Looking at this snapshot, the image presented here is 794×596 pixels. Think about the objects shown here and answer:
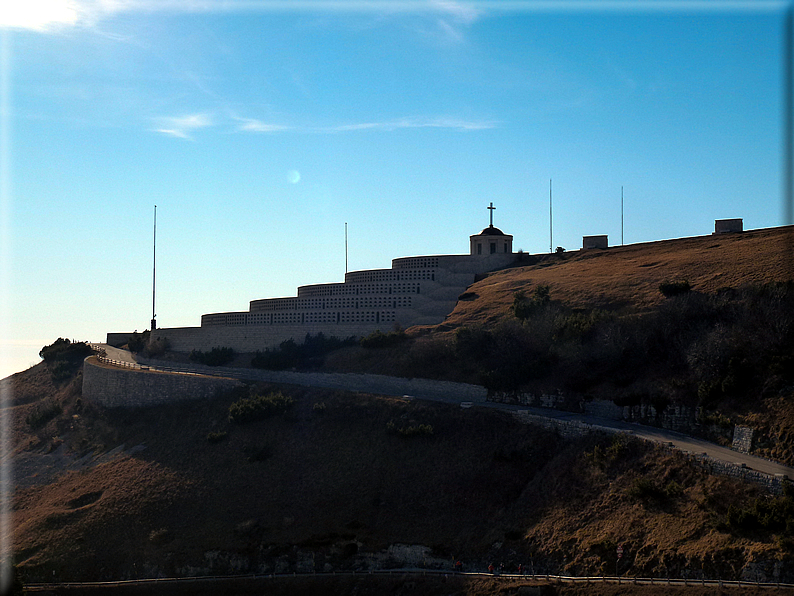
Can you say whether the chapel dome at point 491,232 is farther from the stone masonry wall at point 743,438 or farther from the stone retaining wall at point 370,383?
the stone masonry wall at point 743,438

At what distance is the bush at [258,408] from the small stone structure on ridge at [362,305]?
12.6 m

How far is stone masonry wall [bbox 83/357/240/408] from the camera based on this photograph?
50969mm

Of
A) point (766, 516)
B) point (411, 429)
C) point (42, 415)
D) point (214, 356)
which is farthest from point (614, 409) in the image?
point (42, 415)

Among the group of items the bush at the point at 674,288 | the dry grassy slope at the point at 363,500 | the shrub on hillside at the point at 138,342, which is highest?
the bush at the point at 674,288

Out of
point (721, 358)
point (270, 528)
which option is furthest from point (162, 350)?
point (721, 358)

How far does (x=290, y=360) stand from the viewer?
56188mm

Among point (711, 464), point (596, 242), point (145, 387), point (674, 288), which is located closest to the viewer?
point (711, 464)

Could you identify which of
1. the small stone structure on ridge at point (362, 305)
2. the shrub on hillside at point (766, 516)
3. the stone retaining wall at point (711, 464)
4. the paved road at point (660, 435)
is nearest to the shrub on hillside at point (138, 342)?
the small stone structure on ridge at point (362, 305)

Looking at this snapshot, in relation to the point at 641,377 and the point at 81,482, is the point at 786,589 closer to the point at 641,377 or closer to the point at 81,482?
the point at 641,377

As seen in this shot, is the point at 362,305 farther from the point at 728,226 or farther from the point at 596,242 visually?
the point at 728,226

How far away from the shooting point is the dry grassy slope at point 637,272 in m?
44.6

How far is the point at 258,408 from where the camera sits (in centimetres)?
4559

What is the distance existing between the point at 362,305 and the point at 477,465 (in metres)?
25.1

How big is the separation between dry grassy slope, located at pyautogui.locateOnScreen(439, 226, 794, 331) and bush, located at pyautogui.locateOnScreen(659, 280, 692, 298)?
0.46 metres
